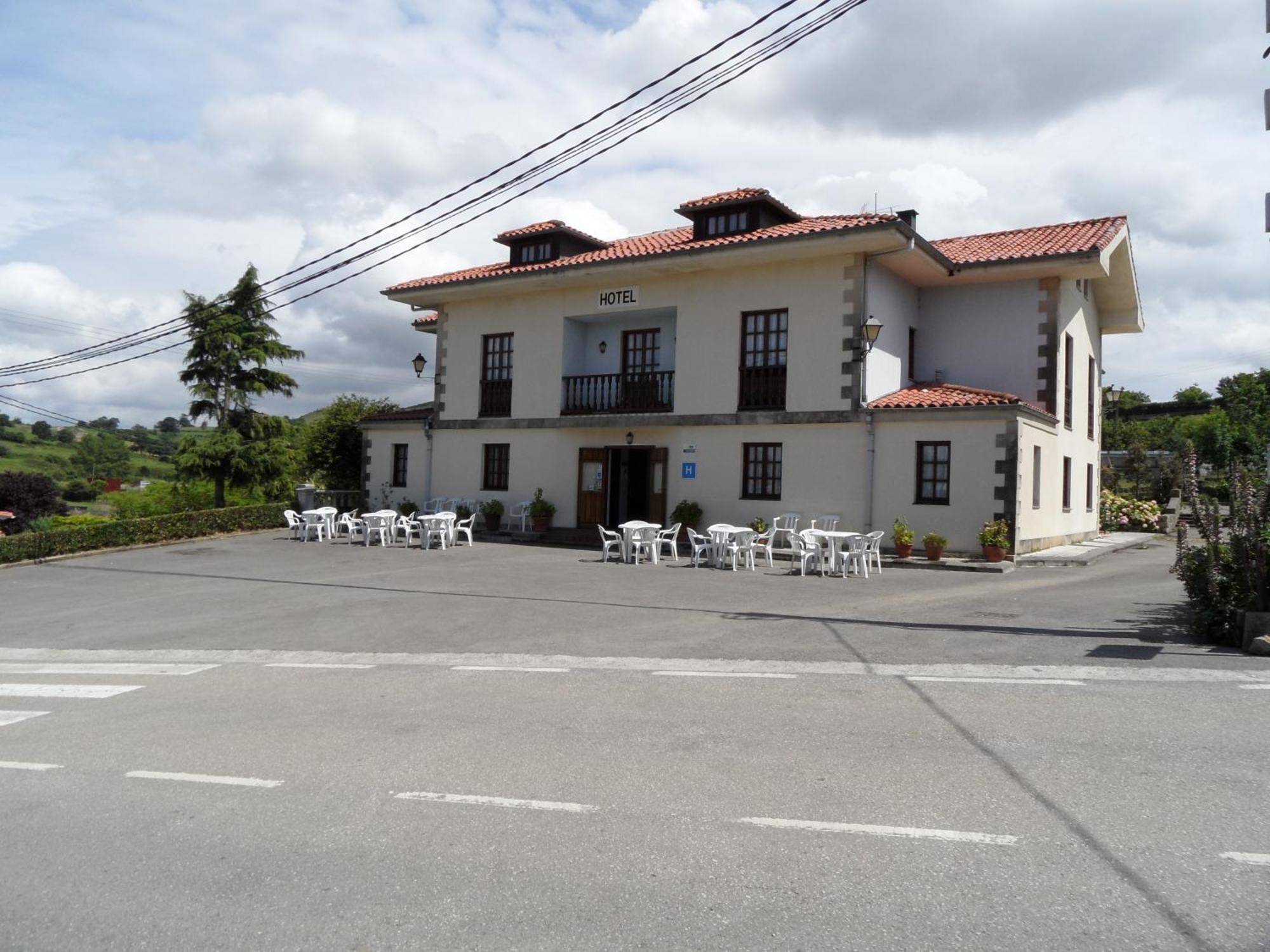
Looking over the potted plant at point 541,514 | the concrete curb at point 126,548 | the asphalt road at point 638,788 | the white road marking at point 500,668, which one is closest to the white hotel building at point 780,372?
the potted plant at point 541,514

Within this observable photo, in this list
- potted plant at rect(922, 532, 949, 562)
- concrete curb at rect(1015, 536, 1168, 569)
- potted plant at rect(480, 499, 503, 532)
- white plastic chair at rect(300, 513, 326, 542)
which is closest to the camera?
potted plant at rect(922, 532, 949, 562)

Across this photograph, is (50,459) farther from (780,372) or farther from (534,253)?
(780,372)

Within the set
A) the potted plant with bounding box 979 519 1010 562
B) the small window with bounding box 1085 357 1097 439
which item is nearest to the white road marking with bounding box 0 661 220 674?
the potted plant with bounding box 979 519 1010 562

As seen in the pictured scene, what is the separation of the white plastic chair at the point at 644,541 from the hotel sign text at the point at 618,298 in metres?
6.63

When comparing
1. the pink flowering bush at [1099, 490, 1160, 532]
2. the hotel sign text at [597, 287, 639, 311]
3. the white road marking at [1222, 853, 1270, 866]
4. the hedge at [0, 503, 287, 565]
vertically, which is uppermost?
the hotel sign text at [597, 287, 639, 311]

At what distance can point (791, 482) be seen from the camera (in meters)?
19.7

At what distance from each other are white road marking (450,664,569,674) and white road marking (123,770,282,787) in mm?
3129

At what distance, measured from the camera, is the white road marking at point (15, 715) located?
6.67 meters

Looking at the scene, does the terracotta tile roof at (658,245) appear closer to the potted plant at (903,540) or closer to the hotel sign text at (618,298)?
the hotel sign text at (618,298)

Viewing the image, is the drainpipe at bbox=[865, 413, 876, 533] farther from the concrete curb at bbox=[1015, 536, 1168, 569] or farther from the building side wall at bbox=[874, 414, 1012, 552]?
the concrete curb at bbox=[1015, 536, 1168, 569]

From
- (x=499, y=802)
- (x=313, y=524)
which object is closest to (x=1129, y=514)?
(x=313, y=524)

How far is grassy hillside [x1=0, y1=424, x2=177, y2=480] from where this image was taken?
217ft

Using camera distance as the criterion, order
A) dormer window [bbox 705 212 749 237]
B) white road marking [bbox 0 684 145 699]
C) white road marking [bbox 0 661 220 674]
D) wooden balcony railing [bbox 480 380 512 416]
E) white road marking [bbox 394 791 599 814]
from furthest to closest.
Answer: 1. wooden balcony railing [bbox 480 380 512 416]
2. dormer window [bbox 705 212 749 237]
3. white road marking [bbox 0 661 220 674]
4. white road marking [bbox 0 684 145 699]
5. white road marking [bbox 394 791 599 814]

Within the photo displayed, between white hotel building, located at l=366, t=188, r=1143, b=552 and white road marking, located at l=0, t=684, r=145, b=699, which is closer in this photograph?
white road marking, located at l=0, t=684, r=145, b=699
